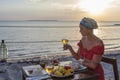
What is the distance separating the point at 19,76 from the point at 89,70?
10.1 ft

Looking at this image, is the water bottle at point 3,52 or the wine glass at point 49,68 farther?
the water bottle at point 3,52

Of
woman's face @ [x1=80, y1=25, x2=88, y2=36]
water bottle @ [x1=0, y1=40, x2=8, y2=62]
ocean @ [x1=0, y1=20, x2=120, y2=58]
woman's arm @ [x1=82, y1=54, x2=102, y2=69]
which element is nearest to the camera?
woman's arm @ [x1=82, y1=54, x2=102, y2=69]

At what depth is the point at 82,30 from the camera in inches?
121

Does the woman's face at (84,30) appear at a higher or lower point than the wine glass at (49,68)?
higher

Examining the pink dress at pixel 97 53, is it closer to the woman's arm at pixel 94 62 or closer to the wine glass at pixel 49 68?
the woman's arm at pixel 94 62

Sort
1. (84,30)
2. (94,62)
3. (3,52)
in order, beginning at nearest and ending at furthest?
(94,62), (84,30), (3,52)

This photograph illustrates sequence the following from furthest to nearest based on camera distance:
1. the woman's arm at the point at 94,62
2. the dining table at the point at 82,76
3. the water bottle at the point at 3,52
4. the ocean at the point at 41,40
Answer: the ocean at the point at 41,40 < the water bottle at the point at 3,52 < the woman's arm at the point at 94,62 < the dining table at the point at 82,76

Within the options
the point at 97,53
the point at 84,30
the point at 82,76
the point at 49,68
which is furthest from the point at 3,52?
the point at 82,76

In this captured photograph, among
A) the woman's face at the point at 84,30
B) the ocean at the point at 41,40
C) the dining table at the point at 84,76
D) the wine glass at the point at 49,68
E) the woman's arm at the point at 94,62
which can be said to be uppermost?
the woman's face at the point at 84,30

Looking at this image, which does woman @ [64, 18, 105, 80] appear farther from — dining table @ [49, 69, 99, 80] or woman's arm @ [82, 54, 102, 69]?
dining table @ [49, 69, 99, 80]

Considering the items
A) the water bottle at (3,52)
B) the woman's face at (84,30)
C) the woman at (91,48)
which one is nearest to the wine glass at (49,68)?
the woman at (91,48)

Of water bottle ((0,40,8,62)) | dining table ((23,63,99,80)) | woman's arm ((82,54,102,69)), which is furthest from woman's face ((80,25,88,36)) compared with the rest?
water bottle ((0,40,8,62))

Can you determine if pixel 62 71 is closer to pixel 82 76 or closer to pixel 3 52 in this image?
pixel 82 76

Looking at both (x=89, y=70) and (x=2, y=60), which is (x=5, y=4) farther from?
(x=89, y=70)
